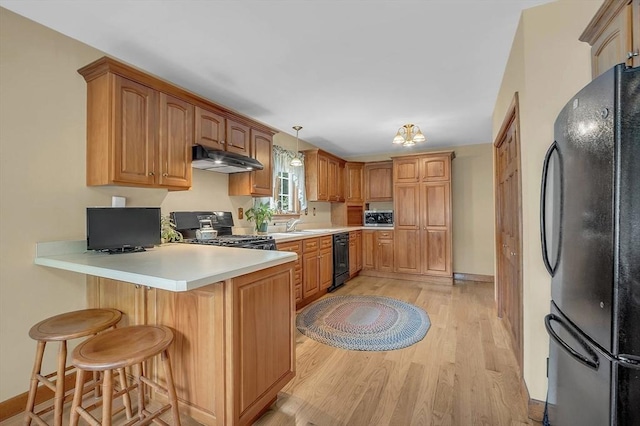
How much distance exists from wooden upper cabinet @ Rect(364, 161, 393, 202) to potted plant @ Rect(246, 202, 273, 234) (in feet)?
8.77


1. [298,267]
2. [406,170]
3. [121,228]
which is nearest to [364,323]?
[298,267]

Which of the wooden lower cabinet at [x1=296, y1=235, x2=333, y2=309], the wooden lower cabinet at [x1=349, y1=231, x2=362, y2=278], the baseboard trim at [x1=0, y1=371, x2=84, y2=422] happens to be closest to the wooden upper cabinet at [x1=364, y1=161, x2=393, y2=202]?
the wooden lower cabinet at [x1=349, y1=231, x2=362, y2=278]

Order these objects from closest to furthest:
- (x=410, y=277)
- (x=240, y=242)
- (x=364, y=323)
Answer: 1. (x=240, y=242)
2. (x=364, y=323)
3. (x=410, y=277)

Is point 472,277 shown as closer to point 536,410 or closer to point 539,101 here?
point 536,410

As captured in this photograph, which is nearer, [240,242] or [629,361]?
[629,361]

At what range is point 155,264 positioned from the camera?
1557 mm

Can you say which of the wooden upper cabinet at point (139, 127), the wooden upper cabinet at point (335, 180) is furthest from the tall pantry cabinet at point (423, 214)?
the wooden upper cabinet at point (139, 127)

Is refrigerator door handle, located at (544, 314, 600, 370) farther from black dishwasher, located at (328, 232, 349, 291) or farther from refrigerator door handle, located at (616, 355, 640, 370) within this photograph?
black dishwasher, located at (328, 232, 349, 291)

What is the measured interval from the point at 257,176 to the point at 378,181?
9.80ft

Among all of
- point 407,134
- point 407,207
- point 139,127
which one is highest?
point 407,134

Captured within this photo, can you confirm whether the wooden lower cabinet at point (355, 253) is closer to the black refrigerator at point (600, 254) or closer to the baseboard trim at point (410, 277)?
the baseboard trim at point (410, 277)

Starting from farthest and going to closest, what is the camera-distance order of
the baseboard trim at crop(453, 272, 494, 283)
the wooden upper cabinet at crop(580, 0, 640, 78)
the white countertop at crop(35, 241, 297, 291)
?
the baseboard trim at crop(453, 272, 494, 283), the white countertop at crop(35, 241, 297, 291), the wooden upper cabinet at crop(580, 0, 640, 78)

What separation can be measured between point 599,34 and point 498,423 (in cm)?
216

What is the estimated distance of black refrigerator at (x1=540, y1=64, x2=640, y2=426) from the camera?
0.90 metres
